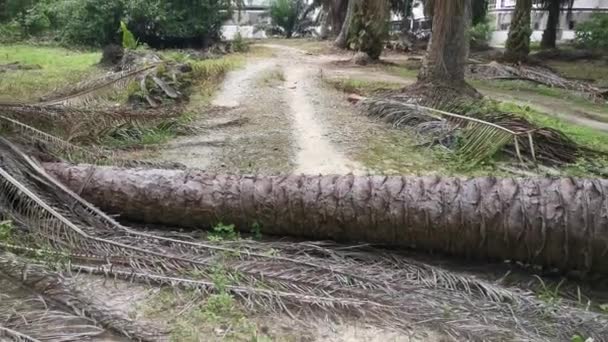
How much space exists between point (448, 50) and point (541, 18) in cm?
2470

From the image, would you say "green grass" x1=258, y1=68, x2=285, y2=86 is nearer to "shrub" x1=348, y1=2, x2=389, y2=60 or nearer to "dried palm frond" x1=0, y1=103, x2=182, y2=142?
"shrub" x1=348, y1=2, x2=389, y2=60

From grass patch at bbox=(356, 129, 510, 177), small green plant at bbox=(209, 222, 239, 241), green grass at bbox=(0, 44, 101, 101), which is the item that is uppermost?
green grass at bbox=(0, 44, 101, 101)

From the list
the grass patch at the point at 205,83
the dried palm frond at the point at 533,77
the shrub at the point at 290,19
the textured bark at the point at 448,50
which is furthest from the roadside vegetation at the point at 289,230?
the shrub at the point at 290,19

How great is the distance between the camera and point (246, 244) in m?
3.82

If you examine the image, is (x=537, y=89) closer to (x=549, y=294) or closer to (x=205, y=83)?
(x=205, y=83)

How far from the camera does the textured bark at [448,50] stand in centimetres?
997

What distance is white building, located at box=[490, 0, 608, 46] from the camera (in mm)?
29531

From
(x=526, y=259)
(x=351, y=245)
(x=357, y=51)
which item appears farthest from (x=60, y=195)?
(x=357, y=51)

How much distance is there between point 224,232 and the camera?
412cm

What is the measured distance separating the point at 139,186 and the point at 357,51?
595 inches

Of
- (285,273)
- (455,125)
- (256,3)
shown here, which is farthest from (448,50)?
(256,3)

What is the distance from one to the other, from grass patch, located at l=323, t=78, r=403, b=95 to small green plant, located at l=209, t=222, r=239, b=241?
285 inches

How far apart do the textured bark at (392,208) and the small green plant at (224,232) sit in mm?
54

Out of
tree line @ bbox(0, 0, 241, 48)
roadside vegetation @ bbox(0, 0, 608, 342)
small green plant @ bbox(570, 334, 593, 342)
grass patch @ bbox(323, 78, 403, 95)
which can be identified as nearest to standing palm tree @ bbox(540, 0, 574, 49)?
tree line @ bbox(0, 0, 241, 48)
